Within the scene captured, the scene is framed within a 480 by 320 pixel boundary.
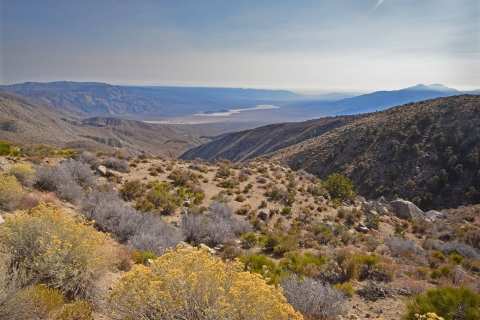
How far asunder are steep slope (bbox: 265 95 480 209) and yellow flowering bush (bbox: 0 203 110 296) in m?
26.4

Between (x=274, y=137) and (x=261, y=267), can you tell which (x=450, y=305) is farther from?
(x=274, y=137)

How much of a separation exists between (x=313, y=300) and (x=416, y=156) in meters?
29.2

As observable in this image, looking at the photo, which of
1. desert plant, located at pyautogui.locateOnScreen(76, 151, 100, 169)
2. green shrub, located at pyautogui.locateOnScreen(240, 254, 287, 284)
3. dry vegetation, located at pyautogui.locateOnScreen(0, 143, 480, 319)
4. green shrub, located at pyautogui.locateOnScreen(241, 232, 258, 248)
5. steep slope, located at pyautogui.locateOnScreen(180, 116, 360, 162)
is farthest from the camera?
steep slope, located at pyautogui.locateOnScreen(180, 116, 360, 162)

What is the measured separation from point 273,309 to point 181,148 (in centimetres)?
13576

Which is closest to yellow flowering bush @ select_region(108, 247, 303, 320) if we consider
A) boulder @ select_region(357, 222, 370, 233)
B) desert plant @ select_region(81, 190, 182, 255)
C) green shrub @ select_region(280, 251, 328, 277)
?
desert plant @ select_region(81, 190, 182, 255)

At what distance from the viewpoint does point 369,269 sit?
6.86 meters

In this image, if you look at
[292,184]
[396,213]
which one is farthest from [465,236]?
[292,184]

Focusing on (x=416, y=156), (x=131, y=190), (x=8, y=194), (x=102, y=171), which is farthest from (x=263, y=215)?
(x=416, y=156)

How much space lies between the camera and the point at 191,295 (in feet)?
10.2

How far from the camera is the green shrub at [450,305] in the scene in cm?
434

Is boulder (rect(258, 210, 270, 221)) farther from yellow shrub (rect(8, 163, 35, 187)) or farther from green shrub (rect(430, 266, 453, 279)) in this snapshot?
yellow shrub (rect(8, 163, 35, 187))

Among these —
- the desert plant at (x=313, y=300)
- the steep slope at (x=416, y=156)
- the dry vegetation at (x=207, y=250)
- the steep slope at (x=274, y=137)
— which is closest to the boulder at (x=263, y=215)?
the dry vegetation at (x=207, y=250)

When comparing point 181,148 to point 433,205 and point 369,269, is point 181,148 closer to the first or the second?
point 433,205

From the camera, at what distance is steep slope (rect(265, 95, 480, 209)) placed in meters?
24.3
